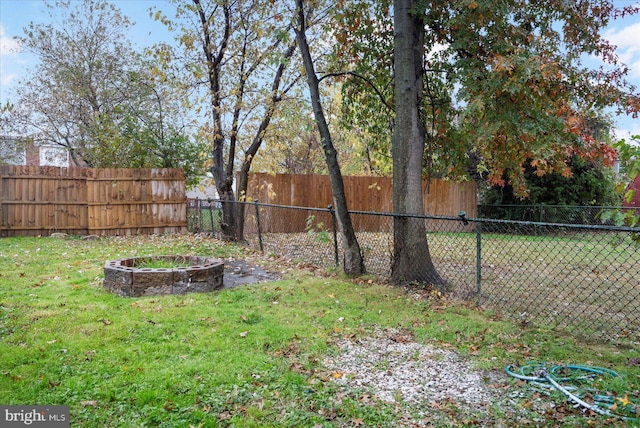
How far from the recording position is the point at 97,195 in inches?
445

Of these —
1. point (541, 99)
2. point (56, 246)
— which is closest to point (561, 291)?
point (541, 99)

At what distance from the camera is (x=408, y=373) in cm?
300


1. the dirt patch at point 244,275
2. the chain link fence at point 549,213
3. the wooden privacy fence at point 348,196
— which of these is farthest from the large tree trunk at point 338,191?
the chain link fence at point 549,213

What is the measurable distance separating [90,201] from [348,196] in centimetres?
719

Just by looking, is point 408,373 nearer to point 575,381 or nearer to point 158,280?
point 575,381

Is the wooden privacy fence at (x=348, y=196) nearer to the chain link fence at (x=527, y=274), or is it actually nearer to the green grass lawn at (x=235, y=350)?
the chain link fence at (x=527, y=274)

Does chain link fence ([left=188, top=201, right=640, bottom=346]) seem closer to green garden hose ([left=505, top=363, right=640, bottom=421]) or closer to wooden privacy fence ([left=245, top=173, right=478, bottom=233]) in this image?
wooden privacy fence ([left=245, top=173, right=478, bottom=233])

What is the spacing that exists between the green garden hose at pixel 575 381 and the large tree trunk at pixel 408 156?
2.38m

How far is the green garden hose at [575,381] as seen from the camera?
245cm

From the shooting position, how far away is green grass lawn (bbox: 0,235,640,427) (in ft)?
7.99

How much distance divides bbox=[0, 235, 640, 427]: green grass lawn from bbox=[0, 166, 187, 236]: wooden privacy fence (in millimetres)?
5888

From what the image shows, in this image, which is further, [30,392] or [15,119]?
[15,119]

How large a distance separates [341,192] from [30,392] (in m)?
4.13

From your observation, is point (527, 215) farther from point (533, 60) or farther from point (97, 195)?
point (97, 195)
